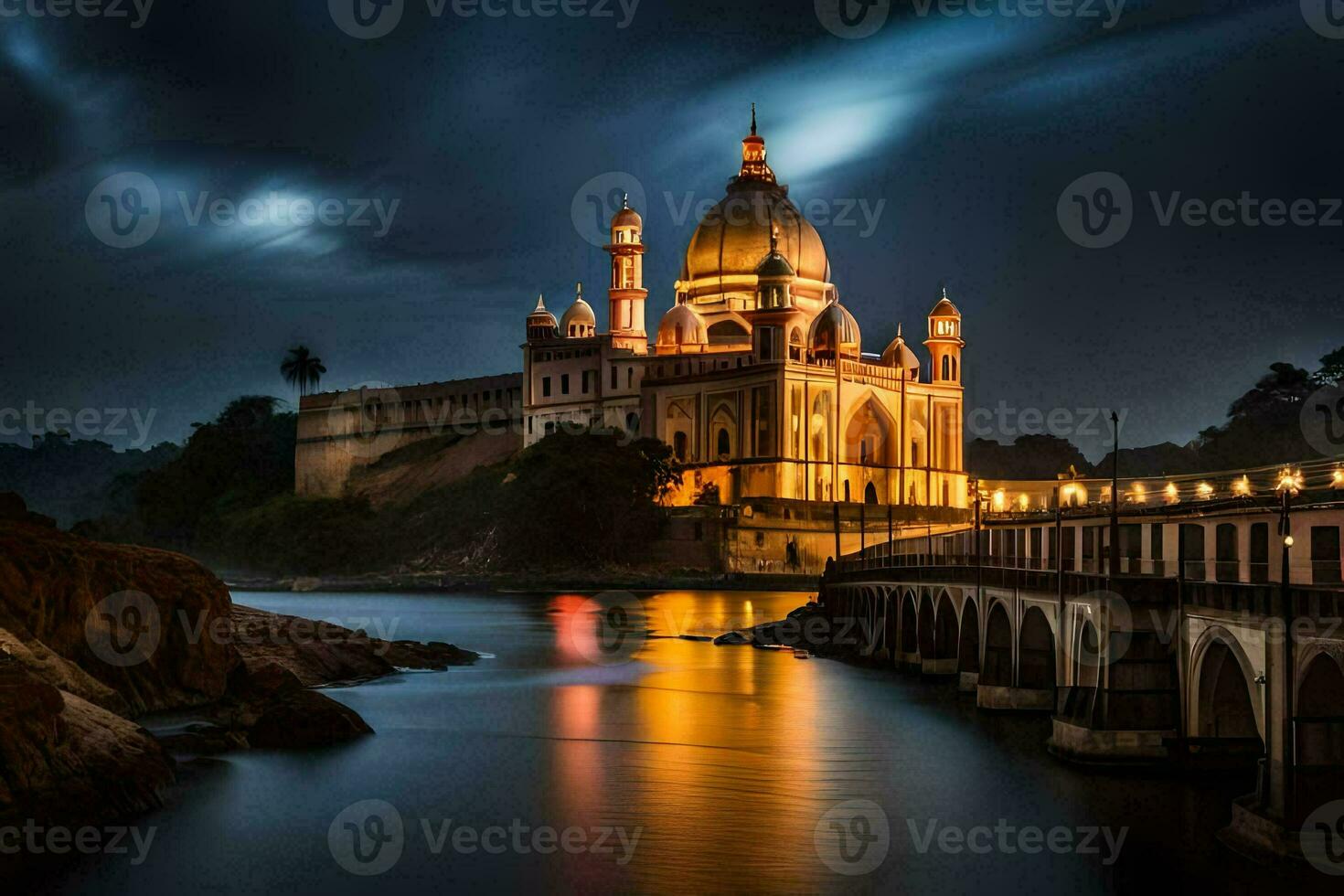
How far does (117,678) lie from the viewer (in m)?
42.2

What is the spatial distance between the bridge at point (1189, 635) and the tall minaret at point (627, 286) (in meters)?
85.3

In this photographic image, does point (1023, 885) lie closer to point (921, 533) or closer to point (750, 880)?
point (750, 880)

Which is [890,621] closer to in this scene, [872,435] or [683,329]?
[872,435]

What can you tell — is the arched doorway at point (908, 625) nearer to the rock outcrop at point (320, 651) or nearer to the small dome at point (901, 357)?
the rock outcrop at point (320, 651)

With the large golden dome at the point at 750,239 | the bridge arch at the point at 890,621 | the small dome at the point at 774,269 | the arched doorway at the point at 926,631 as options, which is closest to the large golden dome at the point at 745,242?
the large golden dome at the point at 750,239

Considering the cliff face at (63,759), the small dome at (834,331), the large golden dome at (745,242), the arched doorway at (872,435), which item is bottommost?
the cliff face at (63,759)

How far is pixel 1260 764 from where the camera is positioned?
88.3ft

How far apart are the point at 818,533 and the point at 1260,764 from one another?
90.1m

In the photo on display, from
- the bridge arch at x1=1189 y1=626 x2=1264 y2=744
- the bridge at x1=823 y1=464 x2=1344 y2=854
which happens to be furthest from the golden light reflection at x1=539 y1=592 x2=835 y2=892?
the bridge arch at x1=1189 y1=626 x2=1264 y2=744

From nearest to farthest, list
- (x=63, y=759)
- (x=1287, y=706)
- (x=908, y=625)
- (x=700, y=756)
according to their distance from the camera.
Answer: (x=1287, y=706) → (x=63, y=759) → (x=700, y=756) → (x=908, y=625)

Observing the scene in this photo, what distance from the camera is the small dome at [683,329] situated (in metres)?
135

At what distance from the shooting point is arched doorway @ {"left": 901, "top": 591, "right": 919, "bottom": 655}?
60.6m

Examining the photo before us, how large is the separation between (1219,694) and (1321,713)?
6229 millimetres

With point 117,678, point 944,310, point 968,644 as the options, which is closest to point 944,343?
point 944,310
